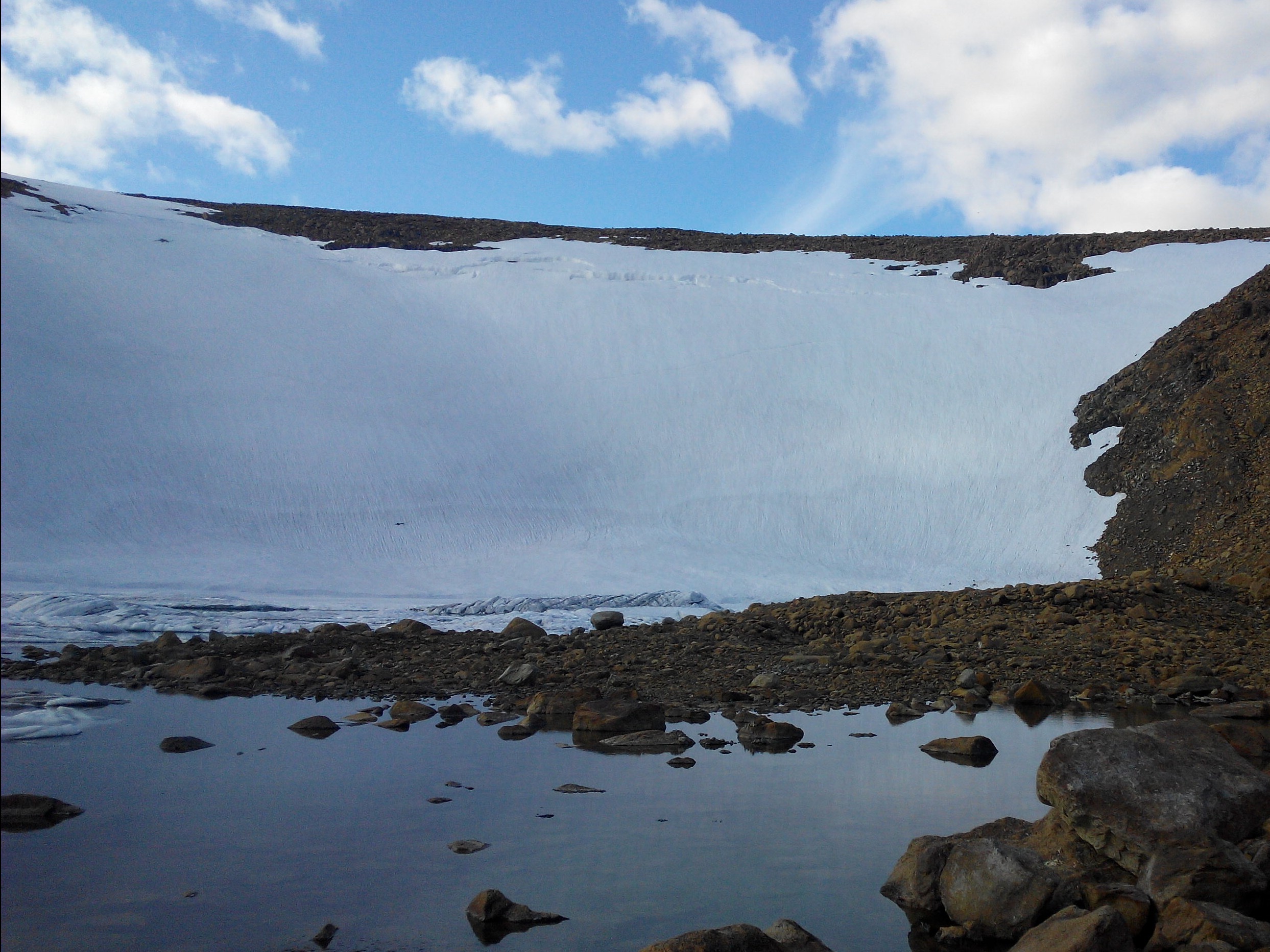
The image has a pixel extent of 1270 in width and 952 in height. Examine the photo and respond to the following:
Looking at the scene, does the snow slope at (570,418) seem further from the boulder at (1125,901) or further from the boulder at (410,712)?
the boulder at (1125,901)

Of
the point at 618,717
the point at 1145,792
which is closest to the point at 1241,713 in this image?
the point at 1145,792

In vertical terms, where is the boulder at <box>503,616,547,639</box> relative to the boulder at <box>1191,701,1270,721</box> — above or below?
below

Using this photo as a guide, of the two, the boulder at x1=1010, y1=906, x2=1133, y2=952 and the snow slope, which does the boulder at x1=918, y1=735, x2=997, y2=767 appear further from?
the snow slope

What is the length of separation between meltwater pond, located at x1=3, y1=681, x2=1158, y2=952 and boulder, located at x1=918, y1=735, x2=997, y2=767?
5.6 inches

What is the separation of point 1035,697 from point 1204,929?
254 inches

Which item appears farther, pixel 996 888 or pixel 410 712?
pixel 410 712

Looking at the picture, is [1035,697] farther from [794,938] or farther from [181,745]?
[181,745]

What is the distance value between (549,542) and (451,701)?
12.3m

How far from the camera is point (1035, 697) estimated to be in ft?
32.0

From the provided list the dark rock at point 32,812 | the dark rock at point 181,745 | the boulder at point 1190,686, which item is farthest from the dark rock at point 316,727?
the boulder at point 1190,686

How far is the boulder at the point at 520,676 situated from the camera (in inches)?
416

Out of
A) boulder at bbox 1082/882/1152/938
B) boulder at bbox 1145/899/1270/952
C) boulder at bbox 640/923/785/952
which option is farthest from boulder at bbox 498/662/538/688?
boulder at bbox 1145/899/1270/952

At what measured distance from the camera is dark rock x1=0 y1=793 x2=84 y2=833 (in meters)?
2.34

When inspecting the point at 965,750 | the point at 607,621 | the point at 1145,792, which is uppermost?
the point at 1145,792
